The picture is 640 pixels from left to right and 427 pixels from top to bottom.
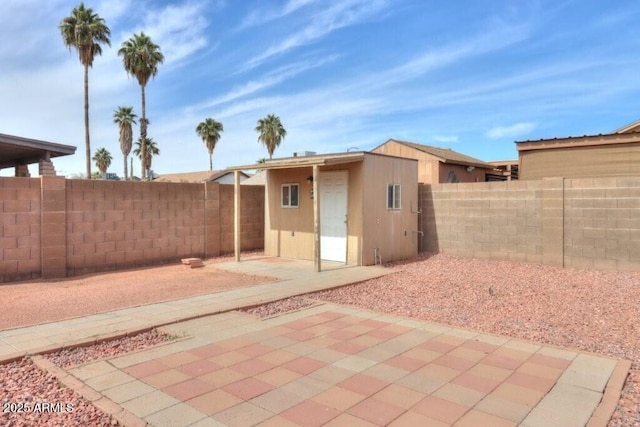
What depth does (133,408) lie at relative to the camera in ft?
10.2

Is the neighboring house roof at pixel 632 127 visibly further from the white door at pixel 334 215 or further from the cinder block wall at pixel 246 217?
the cinder block wall at pixel 246 217

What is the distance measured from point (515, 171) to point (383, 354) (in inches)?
713

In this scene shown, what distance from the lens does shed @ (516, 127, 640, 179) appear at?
11.7 metres

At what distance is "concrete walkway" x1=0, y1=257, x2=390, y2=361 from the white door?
27.4 inches

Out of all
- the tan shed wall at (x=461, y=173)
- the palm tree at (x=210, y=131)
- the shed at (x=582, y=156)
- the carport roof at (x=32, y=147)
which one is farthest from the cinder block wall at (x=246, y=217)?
the palm tree at (x=210, y=131)

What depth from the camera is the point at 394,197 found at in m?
11.0

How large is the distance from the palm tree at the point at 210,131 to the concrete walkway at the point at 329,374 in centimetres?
3702

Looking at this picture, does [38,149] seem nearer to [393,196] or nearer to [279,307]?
[279,307]

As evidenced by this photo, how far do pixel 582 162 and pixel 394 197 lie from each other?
20.5 ft

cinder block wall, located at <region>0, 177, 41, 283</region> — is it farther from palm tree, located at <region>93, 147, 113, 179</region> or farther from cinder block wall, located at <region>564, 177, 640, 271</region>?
palm tree, located at <region>93, 147, 113, 179</region>

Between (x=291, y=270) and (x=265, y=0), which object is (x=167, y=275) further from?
(x=265, y=0)

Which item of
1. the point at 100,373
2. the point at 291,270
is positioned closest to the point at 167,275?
the point at 291,270

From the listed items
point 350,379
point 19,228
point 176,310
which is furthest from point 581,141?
point 19,228

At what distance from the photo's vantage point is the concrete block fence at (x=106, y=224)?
8188mm
